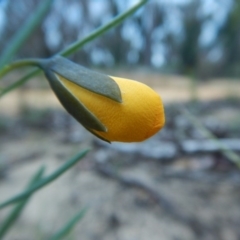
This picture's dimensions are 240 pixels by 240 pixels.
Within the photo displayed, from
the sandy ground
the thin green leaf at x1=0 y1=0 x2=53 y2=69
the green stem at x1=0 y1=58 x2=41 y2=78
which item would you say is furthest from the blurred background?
the green stem at x1=0 y1=58 x2=41 y2=78

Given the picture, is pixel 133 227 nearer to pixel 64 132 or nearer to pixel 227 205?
pixel 227 205

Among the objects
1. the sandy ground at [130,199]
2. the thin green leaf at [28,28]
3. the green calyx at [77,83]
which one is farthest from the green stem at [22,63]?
the sandy ground at [130,199]

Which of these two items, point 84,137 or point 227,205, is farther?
point 84,137

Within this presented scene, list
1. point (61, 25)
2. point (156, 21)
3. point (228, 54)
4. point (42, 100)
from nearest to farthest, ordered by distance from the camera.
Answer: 1. point (42, 100)
2. point (61, 25)
3. point (228, 54)
4. point (156, 21)

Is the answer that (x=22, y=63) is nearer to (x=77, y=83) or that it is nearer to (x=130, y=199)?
(x=77, y=83)

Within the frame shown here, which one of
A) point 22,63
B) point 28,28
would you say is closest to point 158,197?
point 28,28

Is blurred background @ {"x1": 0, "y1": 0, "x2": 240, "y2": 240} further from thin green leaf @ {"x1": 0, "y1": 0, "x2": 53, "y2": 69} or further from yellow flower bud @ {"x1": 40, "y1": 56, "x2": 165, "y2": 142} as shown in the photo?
yellow flower bud @ {"x1": 40, "y1": 56, "x2": 165, "y2": 142}

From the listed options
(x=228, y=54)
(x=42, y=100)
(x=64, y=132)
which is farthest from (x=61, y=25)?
(x=64, y=132)
